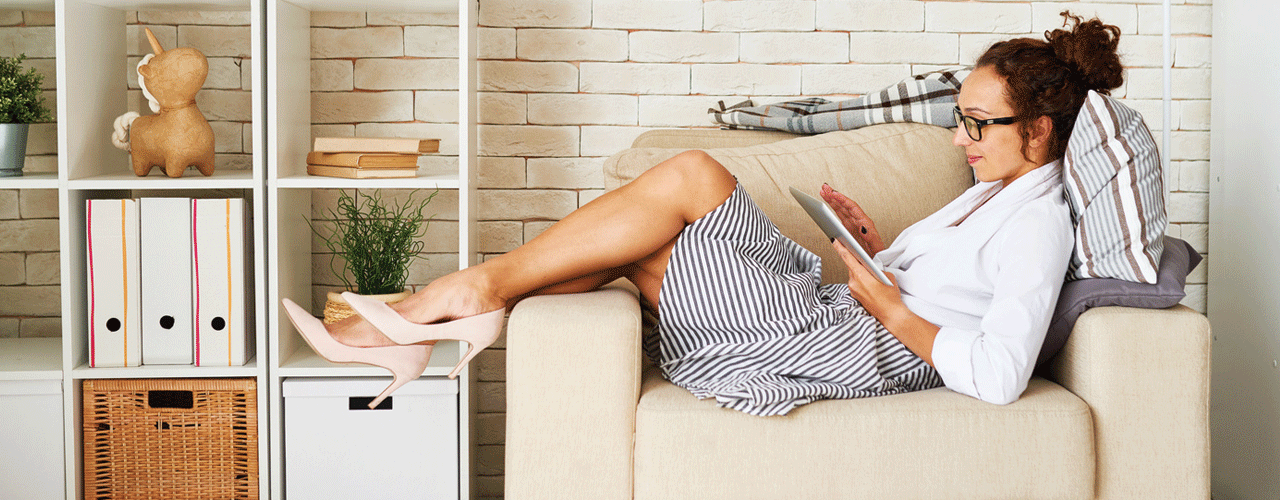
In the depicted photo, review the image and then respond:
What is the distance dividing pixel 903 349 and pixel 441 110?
138cm

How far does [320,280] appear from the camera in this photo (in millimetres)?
2424

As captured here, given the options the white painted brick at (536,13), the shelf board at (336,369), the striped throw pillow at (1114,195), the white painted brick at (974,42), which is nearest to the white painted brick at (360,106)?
the white painted brick at (536,13)

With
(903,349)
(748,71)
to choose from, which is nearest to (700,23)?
(748,71)

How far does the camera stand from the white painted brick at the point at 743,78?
245 cm

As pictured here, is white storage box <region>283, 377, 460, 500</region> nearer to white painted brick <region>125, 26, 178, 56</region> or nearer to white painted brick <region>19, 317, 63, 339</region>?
white painted brick <region>19, 317, 63, 339</region>

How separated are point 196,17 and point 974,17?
2.05 meters

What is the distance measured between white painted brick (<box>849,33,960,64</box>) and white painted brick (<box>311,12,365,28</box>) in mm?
1318

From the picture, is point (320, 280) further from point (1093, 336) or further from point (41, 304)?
point (1093, 336)

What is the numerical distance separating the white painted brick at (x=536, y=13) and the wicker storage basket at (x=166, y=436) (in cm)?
110

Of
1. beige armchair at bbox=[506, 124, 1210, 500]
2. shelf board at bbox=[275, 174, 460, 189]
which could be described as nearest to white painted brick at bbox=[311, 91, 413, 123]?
shelf board at bbox=[275, 174, 460, 189]

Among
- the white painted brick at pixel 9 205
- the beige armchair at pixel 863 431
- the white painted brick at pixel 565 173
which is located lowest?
the beige armchair at pixel 863 431

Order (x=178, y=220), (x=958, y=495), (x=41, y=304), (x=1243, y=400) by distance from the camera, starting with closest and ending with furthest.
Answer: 1. (x=958, y=495)
2. (x=178, y=220)
3. (x=1243, y=400)
4. (x=41, y=304)

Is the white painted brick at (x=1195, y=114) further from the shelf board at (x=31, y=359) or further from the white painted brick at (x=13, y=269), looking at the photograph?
the white painted brick at (x=13, y=269)

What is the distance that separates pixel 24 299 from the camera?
92.6 inches
